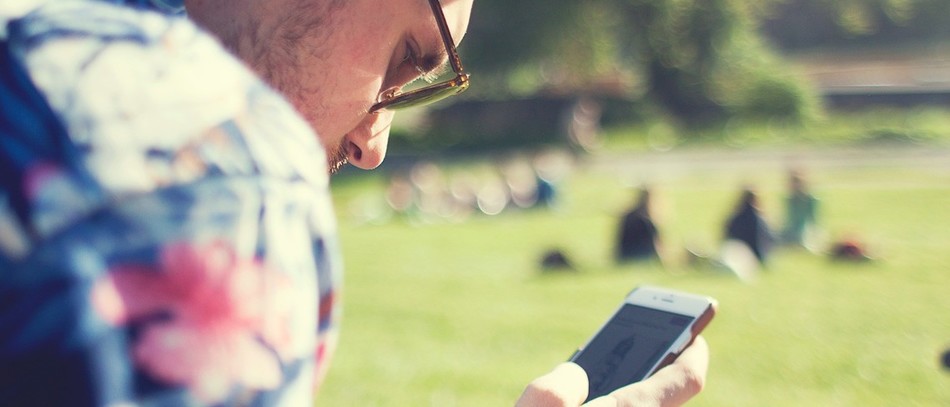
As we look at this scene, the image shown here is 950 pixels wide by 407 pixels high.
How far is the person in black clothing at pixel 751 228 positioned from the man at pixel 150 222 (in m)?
10.6

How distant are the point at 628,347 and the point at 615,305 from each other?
7205 millimetres

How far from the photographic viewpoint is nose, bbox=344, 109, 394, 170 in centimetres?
141

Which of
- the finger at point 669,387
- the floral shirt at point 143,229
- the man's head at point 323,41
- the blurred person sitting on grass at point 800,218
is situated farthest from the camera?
the blurred person sitting on grass at point 800,218

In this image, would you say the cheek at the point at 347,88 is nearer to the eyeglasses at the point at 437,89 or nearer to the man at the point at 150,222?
the eyeglasses at the point at 437,89

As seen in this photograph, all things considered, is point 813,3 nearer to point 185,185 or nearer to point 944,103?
point 944,103

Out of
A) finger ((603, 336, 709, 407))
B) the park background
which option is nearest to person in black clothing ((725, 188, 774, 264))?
the park background

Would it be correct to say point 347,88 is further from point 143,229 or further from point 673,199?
point 673,199

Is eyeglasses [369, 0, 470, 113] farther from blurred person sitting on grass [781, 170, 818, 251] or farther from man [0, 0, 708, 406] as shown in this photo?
blurred person sitting on grass [781, 170, 818, 251]

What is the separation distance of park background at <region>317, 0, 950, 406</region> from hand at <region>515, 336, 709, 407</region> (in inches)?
185

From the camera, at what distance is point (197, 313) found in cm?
71

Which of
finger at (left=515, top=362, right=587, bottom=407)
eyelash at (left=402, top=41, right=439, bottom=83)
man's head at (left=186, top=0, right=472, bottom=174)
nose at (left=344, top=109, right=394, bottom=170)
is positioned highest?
man's head at (left=186, top=0, right=472, bottom=174)

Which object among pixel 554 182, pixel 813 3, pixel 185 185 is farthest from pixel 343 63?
pixel 813 3

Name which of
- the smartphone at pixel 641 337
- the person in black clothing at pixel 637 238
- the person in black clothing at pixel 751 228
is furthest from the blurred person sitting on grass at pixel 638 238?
the smartphone at pixel 641 337

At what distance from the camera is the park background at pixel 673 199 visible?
7145 millimetres
